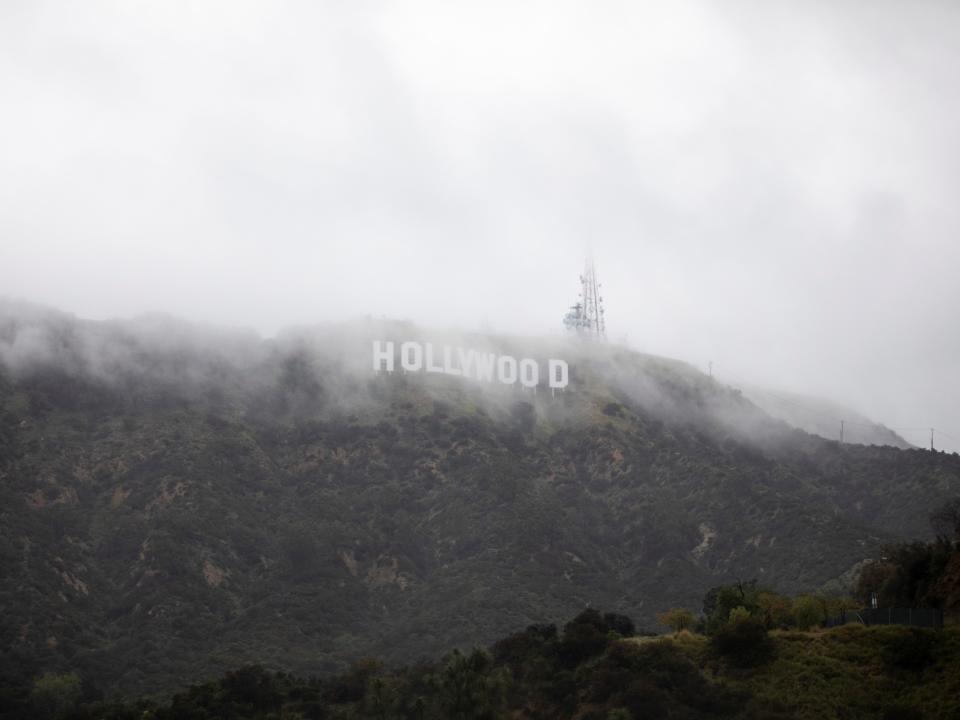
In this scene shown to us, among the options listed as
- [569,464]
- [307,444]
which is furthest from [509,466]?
[307,444]

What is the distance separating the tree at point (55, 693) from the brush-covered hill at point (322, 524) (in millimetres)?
6139

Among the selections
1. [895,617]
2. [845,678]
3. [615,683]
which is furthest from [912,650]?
[615,683]

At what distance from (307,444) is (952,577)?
11307 centimetres

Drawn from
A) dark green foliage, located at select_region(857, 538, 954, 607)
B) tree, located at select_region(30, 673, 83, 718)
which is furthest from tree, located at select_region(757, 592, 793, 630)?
tree, located at select_region(30, 673, 83, 718)

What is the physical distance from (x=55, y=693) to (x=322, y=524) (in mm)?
53713

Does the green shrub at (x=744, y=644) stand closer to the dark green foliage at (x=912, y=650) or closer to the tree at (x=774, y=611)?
the tree at (x=774, y=611)

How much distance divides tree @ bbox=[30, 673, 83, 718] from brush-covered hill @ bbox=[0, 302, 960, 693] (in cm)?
614

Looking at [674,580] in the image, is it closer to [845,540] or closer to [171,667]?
[845,540]

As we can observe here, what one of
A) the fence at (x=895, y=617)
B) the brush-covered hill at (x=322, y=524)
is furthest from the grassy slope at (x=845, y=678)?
the brush-covered hill at (x=322, y=524)

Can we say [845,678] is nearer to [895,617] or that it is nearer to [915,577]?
[895,617]

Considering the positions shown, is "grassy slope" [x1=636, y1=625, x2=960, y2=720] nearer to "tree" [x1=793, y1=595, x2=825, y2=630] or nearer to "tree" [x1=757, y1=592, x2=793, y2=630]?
"tree" [x1=793, y1=595, x2=825, y2=630]

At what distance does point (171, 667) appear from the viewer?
140375mm

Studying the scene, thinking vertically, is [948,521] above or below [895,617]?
above

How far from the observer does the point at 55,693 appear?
128 m
